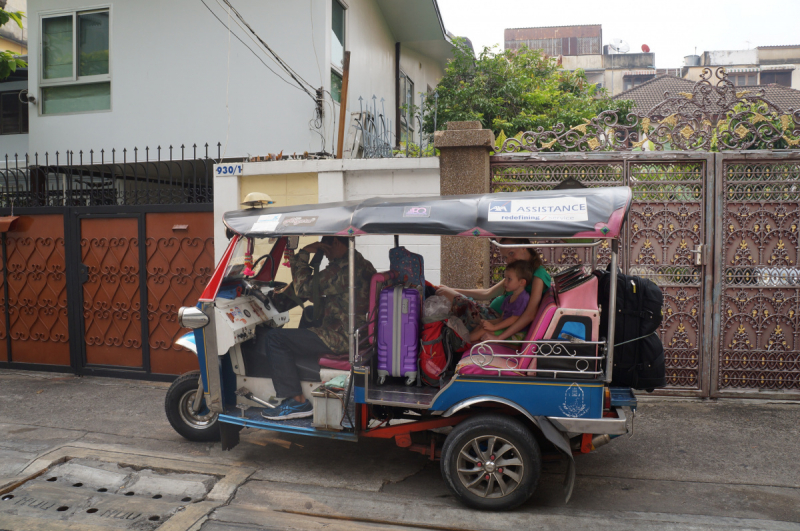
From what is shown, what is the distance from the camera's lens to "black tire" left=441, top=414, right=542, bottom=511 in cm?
396

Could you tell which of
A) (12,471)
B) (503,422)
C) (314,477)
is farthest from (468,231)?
(12,471)

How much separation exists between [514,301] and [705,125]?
3504 millimetres

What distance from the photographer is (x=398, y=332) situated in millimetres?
4453

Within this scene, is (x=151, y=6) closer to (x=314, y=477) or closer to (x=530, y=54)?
(x=314, y=477)

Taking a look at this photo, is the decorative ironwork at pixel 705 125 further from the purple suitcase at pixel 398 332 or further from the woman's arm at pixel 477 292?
the purple suitcase at pixel 398 332

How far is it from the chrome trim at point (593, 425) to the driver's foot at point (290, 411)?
195 centimetres

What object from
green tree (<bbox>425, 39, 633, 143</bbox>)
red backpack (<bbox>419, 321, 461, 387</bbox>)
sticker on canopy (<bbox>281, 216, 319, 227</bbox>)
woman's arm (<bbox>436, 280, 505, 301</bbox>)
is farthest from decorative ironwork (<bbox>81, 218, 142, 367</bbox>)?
green tree (<bbox>425, 39, 633, 143</bbox>)

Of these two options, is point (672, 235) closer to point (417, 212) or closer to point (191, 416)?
point (417, 212)

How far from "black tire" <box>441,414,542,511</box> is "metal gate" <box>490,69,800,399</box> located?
9.70 feet

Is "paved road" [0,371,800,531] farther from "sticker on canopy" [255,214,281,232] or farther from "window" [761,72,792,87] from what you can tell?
"window" [761,72,792,87]

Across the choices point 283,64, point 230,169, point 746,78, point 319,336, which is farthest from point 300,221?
point 746,78

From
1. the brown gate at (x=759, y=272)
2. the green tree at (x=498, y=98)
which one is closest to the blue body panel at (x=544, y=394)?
the brown gate at (x=759, y=272)

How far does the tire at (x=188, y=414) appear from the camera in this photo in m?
5.28

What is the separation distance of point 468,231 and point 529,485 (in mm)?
1766
